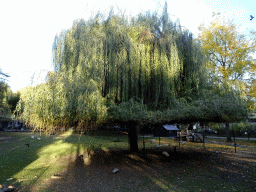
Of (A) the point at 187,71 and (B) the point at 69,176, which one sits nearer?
(B) the point at 69,176

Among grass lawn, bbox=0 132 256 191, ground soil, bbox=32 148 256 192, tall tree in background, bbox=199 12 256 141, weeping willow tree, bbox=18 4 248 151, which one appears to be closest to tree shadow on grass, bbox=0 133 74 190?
grass lawn, bbox=0 132 256 191

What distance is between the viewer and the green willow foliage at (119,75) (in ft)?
23.1

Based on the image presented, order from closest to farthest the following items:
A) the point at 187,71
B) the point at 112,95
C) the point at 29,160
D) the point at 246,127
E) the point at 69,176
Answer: the point at 69,176
the point at 112,95
the point at 187,71
the point at 29,160
the point at 246,127

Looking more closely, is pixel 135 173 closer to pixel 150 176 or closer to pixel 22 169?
pixel 150 176

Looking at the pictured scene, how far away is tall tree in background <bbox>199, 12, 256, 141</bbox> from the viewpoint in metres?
18.3

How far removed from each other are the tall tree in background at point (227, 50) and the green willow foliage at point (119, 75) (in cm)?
961

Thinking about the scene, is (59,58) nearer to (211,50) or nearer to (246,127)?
(211,50)

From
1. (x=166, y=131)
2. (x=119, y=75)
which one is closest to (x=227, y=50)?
(x=166, y=131)

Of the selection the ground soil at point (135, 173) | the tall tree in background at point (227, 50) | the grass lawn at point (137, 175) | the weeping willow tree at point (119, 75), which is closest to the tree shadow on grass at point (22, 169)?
the grass lawn at point (137, 175)

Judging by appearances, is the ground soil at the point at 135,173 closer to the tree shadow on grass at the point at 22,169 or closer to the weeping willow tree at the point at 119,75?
the tree shadow on grass at the point at 22,169

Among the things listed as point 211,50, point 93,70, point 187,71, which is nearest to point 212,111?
point 187,71

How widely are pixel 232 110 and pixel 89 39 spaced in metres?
7.31

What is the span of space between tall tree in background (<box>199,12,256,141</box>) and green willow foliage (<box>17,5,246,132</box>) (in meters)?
9.61

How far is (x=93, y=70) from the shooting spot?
8.24 meters
